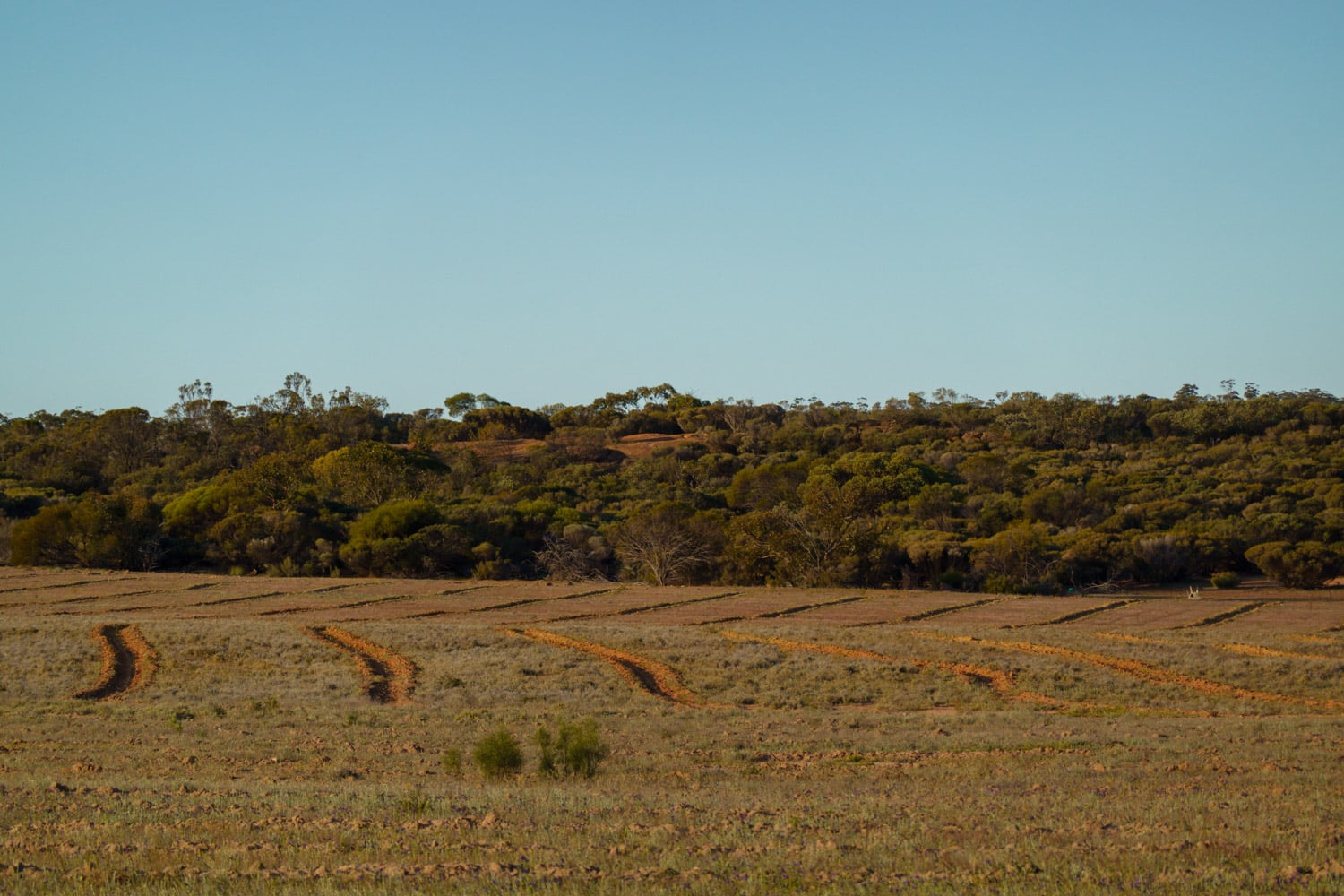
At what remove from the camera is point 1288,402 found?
89312 millimetres

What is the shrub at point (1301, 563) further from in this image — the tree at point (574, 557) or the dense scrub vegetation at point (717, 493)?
the tree at point (574, 557)

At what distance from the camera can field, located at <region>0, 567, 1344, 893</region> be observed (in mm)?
6551

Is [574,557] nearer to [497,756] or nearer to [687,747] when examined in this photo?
[687,747]

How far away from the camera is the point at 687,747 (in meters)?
14.2

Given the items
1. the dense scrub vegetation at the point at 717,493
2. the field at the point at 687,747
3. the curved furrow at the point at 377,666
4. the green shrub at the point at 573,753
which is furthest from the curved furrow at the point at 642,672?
the dense scrub vegetation at the point at 717,493

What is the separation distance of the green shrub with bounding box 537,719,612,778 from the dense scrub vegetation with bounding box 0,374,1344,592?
32.2m

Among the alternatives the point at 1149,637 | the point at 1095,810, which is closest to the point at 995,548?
the point at 1149,637

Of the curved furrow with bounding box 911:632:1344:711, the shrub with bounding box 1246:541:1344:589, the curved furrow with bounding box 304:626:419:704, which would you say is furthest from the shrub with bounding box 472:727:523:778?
the shrub with bounding box 1246:541:1344:589

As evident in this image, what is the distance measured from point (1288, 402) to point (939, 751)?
89.3m

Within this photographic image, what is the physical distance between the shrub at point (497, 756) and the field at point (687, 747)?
0.41 m

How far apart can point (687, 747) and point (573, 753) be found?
2399mm

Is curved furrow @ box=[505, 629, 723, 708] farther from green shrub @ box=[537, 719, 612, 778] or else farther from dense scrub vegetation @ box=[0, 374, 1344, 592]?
dense scrub vegetation @ box=[0, 374, 1344, 592]

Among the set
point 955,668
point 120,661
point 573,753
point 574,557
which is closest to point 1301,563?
point 955,668

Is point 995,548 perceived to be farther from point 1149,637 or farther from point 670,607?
point 1149,637
